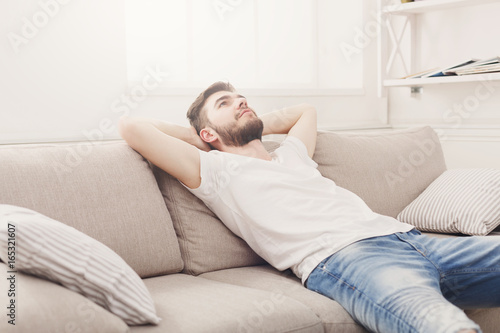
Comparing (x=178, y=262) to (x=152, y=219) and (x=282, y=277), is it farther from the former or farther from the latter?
(x=282, y=277)

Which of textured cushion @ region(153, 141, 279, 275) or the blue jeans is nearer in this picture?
the blue jeans

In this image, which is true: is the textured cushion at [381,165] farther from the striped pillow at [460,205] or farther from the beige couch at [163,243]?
the beige couch at [163,243]

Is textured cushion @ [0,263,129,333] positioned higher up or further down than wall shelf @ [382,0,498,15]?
further down

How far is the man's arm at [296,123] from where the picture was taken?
2146 millimetres

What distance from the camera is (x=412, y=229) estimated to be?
1810 millimetres

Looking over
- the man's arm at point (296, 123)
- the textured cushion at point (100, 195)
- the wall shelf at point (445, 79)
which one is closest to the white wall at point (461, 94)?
the wall shelf at point (445, 79)

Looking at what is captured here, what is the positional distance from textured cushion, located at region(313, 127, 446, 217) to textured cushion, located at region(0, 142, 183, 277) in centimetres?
76

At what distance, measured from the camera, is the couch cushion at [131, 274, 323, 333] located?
1.30 m

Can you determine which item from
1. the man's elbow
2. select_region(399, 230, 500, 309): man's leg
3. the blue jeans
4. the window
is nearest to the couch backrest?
the man's elbow

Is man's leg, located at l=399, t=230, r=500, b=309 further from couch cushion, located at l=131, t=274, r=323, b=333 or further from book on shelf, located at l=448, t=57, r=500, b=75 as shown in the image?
book on shelf, located at l=448, t=57, r=500, b=75

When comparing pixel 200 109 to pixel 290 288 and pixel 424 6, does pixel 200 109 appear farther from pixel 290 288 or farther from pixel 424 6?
pixel 424 6

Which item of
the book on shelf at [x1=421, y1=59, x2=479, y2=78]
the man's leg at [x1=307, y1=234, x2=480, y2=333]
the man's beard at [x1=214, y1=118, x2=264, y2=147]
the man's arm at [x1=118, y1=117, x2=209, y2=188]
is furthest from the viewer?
the book on shelf at [x1=421, y1=59, x2=479, y2=78]

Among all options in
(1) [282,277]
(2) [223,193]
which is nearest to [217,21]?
(2) [223,193]

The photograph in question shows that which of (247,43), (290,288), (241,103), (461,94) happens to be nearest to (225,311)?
(290,288)
